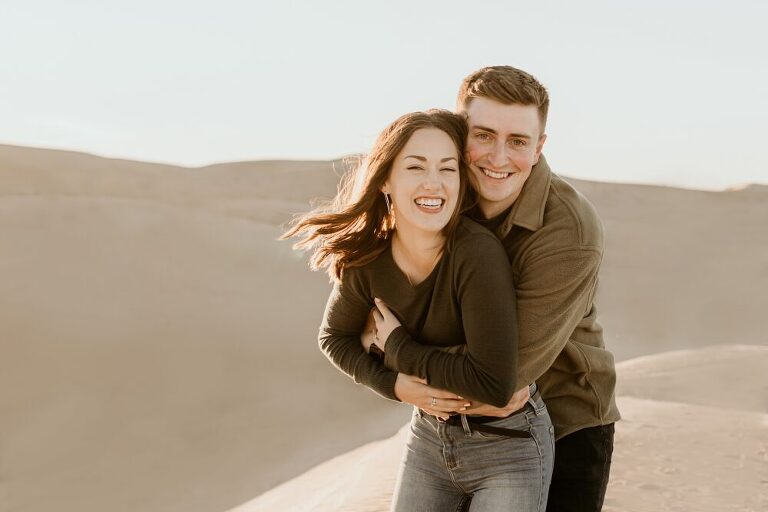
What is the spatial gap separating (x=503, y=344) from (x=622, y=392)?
712 cm

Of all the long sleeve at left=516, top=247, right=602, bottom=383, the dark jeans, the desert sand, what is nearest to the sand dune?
the desert sand

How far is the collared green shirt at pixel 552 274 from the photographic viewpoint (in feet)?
11.3

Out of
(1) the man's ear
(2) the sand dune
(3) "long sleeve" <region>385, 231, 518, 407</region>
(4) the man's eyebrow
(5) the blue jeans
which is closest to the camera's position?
(3) "long sleeve" <region>385, 231, 518, 407</region>

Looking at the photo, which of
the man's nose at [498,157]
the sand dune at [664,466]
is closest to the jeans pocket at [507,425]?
the man's nose at [498,157]

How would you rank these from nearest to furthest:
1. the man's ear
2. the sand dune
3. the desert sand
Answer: the man's ear < the sand dune < the desert sand

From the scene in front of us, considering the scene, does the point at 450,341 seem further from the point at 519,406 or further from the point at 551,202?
the point at 551,202

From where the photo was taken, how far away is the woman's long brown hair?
11.7 feet

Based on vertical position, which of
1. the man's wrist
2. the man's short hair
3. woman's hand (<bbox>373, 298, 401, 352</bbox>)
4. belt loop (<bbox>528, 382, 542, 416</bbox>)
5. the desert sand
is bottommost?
the desert sand

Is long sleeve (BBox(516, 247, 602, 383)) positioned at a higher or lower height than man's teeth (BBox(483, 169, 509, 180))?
lower

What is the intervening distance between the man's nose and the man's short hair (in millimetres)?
187

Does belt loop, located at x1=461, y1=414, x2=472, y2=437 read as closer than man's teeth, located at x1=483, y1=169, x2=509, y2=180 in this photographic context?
Yes

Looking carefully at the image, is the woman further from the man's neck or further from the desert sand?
the desert sand

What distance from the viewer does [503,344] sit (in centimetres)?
327

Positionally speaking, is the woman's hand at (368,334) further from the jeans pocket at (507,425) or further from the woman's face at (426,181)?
the jeans pocket at (507,425)
